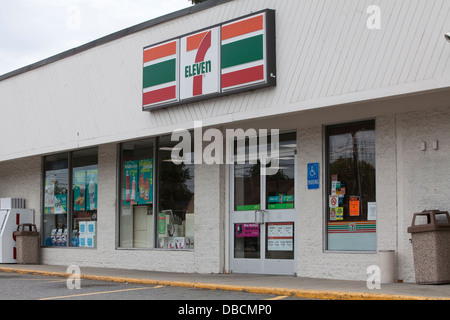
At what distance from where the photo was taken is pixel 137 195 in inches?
643

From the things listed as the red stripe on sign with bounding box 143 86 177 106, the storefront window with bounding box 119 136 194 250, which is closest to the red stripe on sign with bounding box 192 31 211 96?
the red stripe on sign with bounding box 143 86 177 106

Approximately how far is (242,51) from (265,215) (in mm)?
3425

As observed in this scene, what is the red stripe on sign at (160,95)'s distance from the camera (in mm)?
14016

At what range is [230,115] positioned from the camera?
42.1 feet

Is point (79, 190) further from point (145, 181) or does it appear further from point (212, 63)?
point (212, 63)

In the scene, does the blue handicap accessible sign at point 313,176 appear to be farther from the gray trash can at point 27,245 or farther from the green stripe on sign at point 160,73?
the gray trash can at point 27,245

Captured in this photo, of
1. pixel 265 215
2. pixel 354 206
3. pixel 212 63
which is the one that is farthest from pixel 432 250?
pixel 212 63

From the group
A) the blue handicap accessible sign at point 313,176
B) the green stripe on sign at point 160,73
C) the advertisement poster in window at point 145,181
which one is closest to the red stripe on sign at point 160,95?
the green stripe on sign at point 160,73

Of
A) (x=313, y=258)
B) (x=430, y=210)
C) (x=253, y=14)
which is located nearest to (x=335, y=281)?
(x=313, y=258)

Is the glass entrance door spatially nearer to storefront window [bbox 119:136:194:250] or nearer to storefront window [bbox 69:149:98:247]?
storefront window [bbox 119:136:194:250]

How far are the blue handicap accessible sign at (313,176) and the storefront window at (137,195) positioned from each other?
4.61 m

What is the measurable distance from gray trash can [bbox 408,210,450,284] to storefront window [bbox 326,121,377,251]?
1158mm

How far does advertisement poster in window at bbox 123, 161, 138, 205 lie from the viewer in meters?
16.4

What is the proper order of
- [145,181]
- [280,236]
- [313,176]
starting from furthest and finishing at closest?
1. [145,181]
2. [280,236]
3. [313,176]
